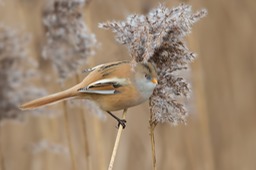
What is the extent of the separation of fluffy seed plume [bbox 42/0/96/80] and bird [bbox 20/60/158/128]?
20.7 inches

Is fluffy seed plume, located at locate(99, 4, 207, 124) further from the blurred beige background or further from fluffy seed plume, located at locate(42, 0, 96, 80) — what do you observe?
the blurred beige background

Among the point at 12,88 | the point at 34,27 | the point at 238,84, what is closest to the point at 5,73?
the point at 12,88

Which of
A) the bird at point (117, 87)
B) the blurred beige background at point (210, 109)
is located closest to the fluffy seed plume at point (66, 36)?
the bird at point (117, 87)

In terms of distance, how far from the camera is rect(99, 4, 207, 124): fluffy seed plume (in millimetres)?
1282

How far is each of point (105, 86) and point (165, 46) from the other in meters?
0.18

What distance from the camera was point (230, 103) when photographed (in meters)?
3.30

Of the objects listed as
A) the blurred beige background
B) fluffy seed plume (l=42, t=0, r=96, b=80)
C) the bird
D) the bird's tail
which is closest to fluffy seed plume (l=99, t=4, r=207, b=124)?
the bird

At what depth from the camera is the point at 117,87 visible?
1.32 meters

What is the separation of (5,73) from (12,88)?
69 millimetres

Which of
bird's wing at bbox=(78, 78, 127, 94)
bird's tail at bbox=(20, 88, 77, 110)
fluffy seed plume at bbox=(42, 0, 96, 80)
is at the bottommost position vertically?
bird's tail at bbox=(20, 88, 77, 110)

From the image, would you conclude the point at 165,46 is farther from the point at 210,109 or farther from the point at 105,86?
the point at 210,109

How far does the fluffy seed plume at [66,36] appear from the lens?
1.88 meters

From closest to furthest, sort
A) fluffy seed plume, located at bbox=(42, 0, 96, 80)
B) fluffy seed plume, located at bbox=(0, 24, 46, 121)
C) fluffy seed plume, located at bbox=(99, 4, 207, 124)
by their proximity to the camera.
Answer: fluffy seed plume, located at bbox=(99, 4, 207, 124)
fluffy seed plume, located at bbox=(42, 0, 96, 80)
fluffy seed plume, located at bbox=(0, 24, 46, 121)

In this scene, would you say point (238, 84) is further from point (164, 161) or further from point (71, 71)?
point (71, 71)
